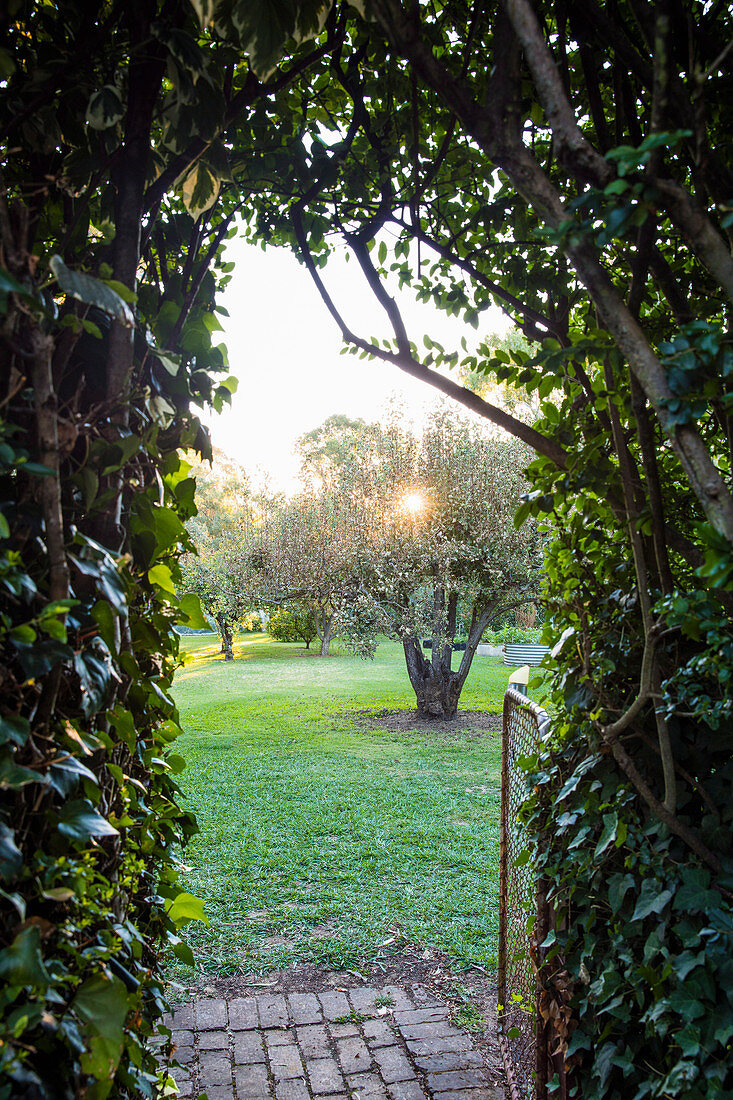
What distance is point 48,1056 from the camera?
39.9 inches

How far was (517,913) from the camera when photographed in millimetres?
2832

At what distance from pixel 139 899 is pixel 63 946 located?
67 centimetres

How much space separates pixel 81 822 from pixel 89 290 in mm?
834

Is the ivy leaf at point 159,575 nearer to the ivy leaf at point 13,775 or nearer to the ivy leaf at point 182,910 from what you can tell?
the ivy leaf at point 13,775

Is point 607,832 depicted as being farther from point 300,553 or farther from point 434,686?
point 300,553

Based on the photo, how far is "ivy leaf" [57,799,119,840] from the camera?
1069 millimetres

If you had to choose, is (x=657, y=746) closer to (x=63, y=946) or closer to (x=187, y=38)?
(x=63, y=946)

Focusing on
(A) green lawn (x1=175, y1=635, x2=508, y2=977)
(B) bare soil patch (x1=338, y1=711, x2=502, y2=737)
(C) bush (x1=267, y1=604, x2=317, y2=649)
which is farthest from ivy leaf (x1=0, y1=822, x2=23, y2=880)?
(C) bush (x1=267, y1=604, x2=317, y2=649)

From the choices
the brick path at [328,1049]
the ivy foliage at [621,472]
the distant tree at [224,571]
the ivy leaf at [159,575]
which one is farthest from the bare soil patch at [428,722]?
the ivy leaf at [159,575]

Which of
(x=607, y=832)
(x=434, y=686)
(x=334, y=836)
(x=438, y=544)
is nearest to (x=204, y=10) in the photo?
(x=607, y=832)

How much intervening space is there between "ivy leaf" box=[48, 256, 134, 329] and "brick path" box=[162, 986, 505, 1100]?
8.64 ft

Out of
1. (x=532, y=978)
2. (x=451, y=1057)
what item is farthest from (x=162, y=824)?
(x=451, y=1057)

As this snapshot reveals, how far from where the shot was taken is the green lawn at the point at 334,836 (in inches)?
152

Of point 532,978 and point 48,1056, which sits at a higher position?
point 48,1056
